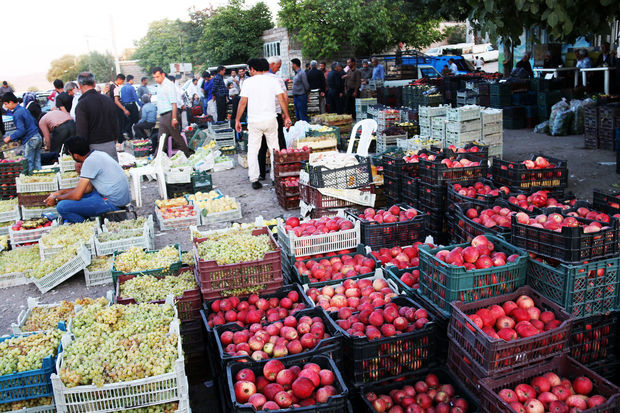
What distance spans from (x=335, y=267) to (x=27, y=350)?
2562 mm

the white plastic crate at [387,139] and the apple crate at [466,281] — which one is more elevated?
the white plastic crate at [387,139]

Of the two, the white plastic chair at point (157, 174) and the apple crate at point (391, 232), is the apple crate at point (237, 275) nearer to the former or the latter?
the apple crate at point (391, 232)

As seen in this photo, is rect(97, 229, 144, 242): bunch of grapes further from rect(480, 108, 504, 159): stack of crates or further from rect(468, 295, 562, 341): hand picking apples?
rect(480, 108, 504, 159): stack of crates

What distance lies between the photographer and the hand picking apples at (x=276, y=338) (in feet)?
11.6

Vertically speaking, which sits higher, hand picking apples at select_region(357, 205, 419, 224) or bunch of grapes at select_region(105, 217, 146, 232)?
hand picking apples at select_region(357, 205, 419, 224)

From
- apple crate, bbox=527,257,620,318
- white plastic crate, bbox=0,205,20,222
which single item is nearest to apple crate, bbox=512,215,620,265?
apple crate, bbox=527,257,620,318

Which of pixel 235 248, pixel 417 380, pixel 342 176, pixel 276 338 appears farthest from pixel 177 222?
pixel 417 380

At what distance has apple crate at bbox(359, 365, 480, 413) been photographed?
3237 mm

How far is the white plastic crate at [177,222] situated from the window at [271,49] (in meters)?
24.4

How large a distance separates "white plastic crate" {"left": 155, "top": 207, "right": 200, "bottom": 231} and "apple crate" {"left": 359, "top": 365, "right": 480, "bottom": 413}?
521 centimetres

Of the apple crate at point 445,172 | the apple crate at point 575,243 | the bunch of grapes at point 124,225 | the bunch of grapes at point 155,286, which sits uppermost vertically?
the apple crate at point 445,172

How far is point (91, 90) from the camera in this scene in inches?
339

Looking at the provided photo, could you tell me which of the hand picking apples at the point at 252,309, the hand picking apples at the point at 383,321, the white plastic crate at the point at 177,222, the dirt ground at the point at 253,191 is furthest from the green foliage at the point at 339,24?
the hand picking apples at the point at 383,321

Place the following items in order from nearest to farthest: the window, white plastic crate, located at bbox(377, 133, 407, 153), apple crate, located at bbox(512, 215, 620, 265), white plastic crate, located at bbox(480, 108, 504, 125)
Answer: apple crate, located at bbox(512, 215, 620, 265)
white plastic crate, located at bbox(480, 108, 504, 125)
white plastic crate, located at bbox(377, 133, 407, 153)
the window
